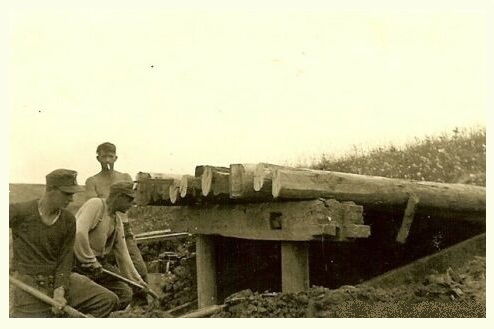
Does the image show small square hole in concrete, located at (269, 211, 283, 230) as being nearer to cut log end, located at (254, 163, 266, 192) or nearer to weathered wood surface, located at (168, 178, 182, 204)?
cut log end, located at (254, 163, 266, 192)

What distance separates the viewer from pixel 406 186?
24.9 feet

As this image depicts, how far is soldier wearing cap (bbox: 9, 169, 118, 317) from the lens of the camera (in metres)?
6.78

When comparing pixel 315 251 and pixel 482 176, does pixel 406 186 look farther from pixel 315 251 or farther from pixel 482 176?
pixel 315 251

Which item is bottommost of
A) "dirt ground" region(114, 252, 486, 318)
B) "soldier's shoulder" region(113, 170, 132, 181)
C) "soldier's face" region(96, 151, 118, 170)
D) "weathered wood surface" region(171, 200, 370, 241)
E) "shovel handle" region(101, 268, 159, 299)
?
"dirt ground" region(114, 252, 486, 318)

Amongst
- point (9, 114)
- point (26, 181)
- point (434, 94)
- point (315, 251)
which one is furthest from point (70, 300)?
point (434, 94)

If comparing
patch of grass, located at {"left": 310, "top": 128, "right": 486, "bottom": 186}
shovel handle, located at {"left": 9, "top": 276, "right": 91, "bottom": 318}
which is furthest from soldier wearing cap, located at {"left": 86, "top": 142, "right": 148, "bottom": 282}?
patch of grass, located at {"left": 310, "top": 128, "right": 486, "bottom": 186}

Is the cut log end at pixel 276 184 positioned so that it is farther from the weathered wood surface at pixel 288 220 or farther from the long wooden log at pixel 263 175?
the weathered wood surface at pixel 288 220

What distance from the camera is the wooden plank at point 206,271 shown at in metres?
8.41

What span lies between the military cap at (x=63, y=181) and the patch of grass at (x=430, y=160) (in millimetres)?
3096

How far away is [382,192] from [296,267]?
1.07 meters

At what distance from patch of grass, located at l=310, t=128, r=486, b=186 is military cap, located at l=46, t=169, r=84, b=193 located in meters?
3.10

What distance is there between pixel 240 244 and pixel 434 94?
8.82 ft

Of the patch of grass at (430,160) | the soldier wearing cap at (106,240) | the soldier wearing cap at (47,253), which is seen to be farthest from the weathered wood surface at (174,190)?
the patch of grass at (430,160)

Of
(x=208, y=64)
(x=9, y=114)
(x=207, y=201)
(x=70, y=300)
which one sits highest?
(x=208, y=64)
